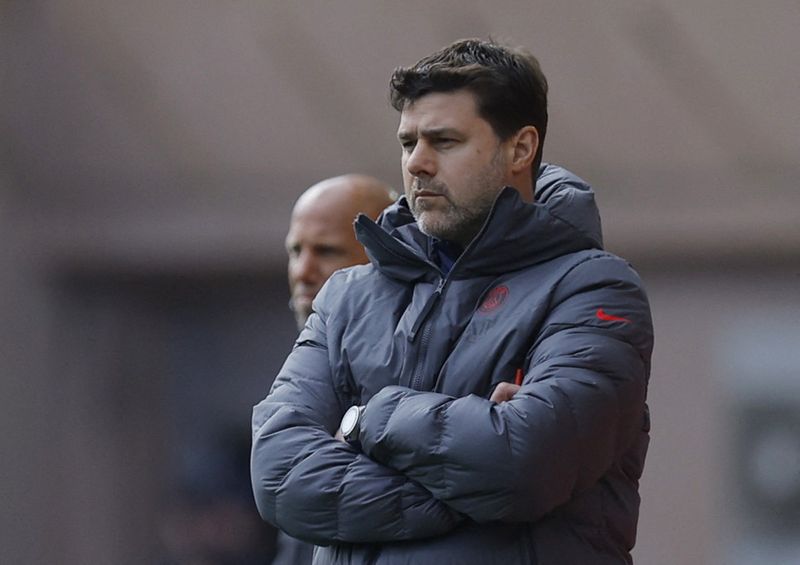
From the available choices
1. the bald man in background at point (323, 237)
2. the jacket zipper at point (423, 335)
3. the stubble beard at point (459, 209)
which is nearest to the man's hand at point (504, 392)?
the jacket zipper at point (423, 335)

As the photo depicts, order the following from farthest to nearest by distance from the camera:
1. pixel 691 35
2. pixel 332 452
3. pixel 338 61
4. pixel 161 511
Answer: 1. pixel 161 511
2. pixel 338 61
3. pixel 691 35
4. pixel 332 452

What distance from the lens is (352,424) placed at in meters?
3.25

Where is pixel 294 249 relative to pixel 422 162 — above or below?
below

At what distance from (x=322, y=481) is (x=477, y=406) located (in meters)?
0.35

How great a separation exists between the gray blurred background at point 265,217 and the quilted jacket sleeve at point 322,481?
4807mm

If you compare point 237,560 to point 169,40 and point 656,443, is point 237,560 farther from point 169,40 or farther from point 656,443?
point 169,40

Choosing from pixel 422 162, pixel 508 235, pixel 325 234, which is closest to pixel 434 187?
pixel 422 162

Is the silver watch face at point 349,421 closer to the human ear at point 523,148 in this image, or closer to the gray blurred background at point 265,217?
the human ear at point 523,148

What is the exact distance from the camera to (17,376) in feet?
35.2

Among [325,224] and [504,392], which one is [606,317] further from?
[325,224]

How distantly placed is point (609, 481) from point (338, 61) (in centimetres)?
677

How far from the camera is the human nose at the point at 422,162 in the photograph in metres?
3.38

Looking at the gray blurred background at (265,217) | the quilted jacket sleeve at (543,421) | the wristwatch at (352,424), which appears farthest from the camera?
the gray blurred background at (265,217)

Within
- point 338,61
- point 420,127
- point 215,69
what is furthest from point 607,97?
point 420,127
